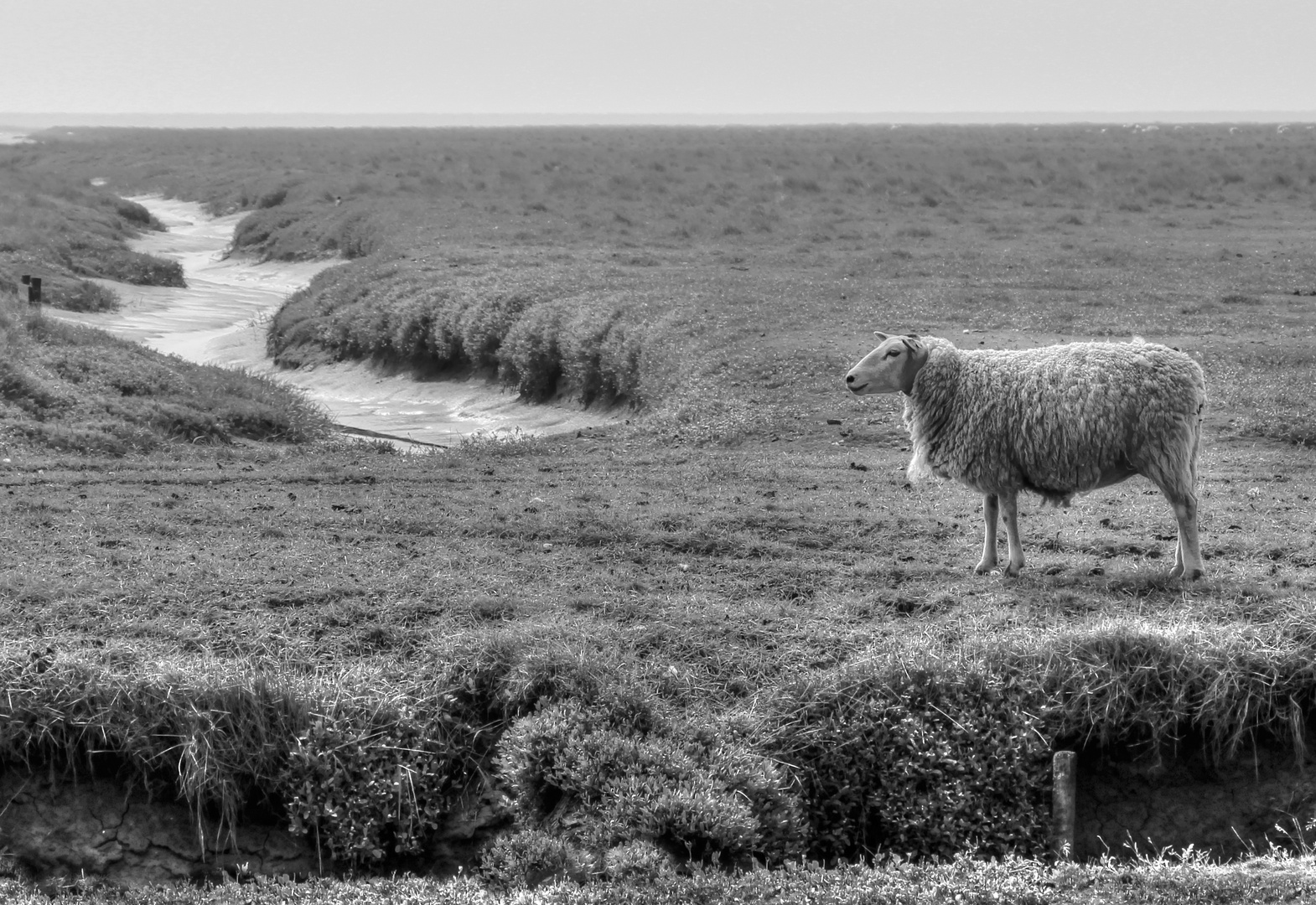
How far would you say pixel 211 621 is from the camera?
9688 millimetres

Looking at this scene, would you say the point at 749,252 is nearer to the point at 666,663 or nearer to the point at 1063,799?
the point at 666,663

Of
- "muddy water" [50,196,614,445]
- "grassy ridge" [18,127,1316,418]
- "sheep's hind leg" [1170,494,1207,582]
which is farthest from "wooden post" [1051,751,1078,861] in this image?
"muddy water" [50,196,614,445]

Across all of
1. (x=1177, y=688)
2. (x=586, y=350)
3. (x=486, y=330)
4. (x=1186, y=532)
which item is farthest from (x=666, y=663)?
(x=486, y=330)

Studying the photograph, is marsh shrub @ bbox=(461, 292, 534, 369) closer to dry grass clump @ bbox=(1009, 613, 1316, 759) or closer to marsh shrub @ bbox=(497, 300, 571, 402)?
marsh shrub @ bbox=(497, 300, 571, 402)

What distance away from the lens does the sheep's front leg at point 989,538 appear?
1069 cm

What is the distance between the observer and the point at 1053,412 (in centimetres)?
1005

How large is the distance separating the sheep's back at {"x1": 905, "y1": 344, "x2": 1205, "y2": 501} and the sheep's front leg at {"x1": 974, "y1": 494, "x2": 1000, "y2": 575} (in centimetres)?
20

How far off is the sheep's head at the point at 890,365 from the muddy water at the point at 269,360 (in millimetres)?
9773

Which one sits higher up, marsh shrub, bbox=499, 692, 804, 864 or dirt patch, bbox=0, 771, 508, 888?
marsh shrub, bbox=499, 692, 804, 864

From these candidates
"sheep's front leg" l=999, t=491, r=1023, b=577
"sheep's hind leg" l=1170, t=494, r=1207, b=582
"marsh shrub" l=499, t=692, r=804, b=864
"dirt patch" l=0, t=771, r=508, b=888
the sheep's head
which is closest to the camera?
"marsh shrub" l=499, t=692, r=804, b=864

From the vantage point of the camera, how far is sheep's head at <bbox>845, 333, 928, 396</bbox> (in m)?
10.7

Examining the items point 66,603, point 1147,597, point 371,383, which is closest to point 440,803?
point 66,603

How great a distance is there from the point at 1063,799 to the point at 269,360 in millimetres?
23798

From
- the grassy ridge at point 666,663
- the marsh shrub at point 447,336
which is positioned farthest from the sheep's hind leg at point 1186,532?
the marsh shrub at point 447,336
